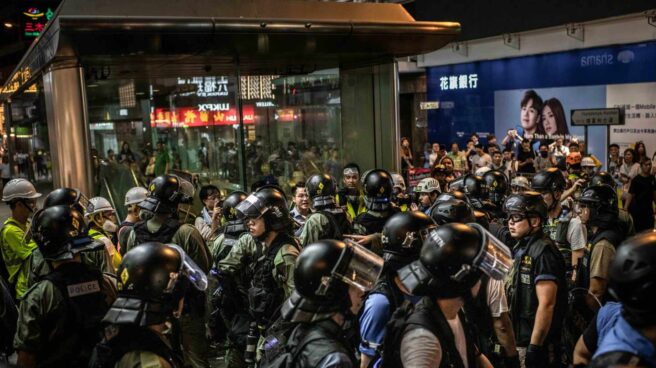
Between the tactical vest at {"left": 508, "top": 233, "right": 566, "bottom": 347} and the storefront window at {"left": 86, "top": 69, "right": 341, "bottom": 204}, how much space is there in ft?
19.9

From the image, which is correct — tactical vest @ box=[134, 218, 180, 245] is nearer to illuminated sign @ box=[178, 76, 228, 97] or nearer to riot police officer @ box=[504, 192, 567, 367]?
riot police officer @ box=[504, 192, 567, 367]

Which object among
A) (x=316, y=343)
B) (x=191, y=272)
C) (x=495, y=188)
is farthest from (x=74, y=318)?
(x=495, y=188)

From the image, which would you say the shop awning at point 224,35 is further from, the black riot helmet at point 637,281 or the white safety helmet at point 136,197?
the black riot helmet at point 637,281

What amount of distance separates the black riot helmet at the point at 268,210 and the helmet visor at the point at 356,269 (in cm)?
195

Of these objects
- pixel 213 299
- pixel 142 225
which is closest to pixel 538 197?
pixel 213 299

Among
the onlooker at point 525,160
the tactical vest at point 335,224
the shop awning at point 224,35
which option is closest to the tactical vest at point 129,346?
the tactical vest at point 335,224

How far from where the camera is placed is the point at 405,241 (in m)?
4.21

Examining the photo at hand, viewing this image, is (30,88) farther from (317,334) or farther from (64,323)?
(317,334)

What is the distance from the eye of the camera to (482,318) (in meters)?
4.49

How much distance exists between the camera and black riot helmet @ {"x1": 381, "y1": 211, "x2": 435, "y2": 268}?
4.22m

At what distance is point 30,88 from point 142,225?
9.90m

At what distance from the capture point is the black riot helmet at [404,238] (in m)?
4.22

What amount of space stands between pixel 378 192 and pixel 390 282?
2.38 metres

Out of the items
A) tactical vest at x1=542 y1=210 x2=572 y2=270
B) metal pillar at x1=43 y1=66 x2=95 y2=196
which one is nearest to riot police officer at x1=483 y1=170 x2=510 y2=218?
tactical vest at x1=542 y1=210 x2=572 y2=270
